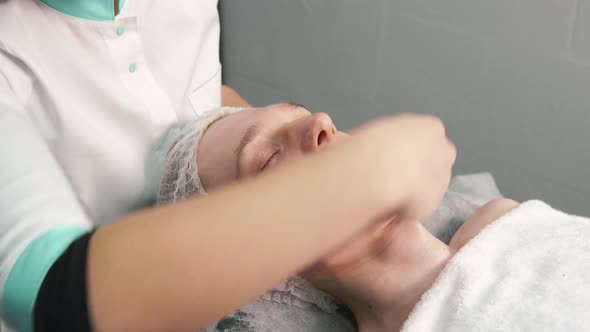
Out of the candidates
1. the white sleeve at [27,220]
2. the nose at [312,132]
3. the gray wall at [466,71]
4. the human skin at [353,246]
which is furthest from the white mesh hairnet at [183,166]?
the gray wall at [466,71]

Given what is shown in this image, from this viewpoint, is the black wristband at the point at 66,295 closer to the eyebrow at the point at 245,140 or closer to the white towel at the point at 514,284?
the eyebrow at the point at 245,140

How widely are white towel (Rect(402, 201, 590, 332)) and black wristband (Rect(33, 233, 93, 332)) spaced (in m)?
0.43

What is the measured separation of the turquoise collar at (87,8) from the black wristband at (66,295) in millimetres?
376

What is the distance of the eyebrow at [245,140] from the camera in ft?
2.82

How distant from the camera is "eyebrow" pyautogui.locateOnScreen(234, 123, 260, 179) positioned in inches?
33.8

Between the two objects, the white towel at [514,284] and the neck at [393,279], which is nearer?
the white towel at [514,284]

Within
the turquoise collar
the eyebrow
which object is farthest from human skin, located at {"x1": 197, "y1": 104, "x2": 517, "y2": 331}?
the turquoise collar

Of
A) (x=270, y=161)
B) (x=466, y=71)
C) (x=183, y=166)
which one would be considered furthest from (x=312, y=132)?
(x=466, y=71)

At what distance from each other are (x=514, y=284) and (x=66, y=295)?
1.91 feet

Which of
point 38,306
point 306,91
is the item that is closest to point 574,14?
point 306,91

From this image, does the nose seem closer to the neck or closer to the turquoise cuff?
the neck

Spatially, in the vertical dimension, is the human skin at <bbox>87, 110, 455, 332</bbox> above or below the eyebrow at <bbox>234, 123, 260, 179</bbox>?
above

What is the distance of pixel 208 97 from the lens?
115 centimetres

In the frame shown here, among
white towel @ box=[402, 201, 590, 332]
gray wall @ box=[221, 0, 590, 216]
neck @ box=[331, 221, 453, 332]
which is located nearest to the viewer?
white towel @ box=[402, 201, 590, 332]
